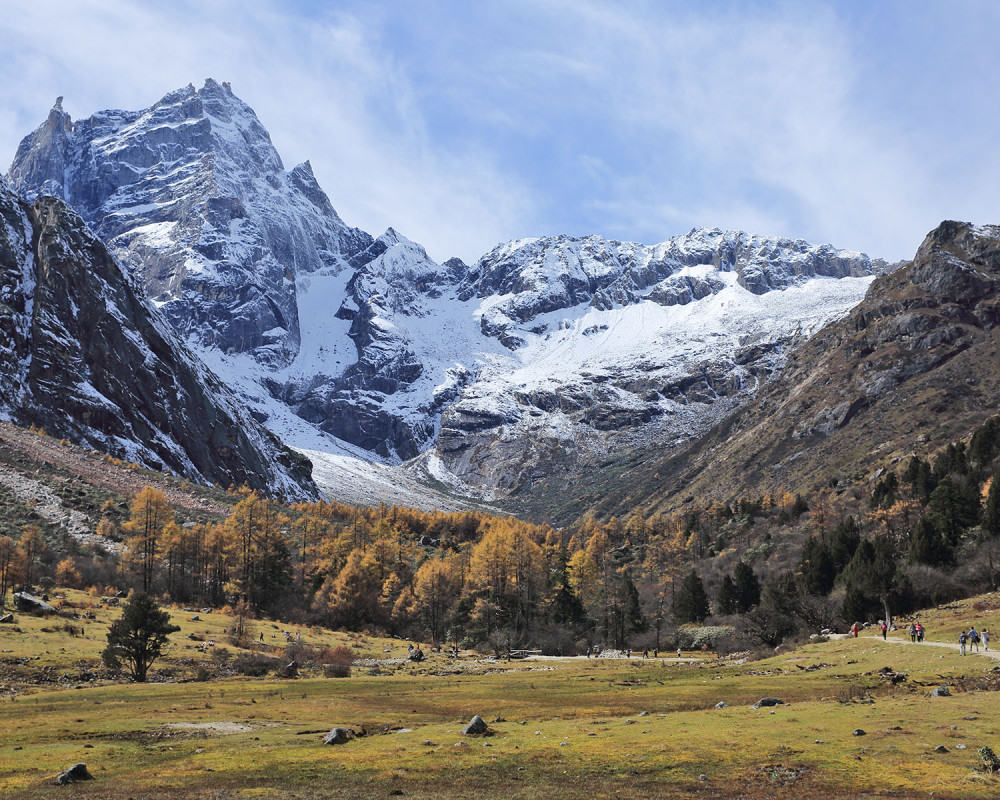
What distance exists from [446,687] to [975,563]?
172 feet

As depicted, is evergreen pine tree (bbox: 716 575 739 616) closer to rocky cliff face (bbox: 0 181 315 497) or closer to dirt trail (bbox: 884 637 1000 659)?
dirt trail (bbox: 884 637 1000 659)

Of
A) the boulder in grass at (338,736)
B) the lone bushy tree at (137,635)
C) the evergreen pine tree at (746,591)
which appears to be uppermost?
the evergreen pine tree at (746,591)

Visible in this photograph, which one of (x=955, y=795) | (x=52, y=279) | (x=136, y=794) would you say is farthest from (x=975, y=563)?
(x=52, y=279)

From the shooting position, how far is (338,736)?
26672 millimetres

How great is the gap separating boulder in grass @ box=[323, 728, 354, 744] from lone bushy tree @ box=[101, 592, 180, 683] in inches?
855

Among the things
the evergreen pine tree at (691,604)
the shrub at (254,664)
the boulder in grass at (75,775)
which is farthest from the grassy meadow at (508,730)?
the evergreen pine tree at (691,604)

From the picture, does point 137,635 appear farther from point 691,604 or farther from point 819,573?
point 819,573

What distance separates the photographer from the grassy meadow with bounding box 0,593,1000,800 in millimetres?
19578

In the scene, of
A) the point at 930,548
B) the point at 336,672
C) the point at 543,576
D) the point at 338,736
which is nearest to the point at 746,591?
the point at 930,548

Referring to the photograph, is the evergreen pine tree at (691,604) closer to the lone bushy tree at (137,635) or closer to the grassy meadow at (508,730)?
the grassy meadow at (508,730)

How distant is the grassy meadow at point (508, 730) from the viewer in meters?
19.6

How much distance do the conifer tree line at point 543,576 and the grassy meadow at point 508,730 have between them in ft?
70.5

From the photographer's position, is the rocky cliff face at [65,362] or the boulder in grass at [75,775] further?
the rocky cliff face at [65,362]

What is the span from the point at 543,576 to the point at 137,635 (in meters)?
64.4
